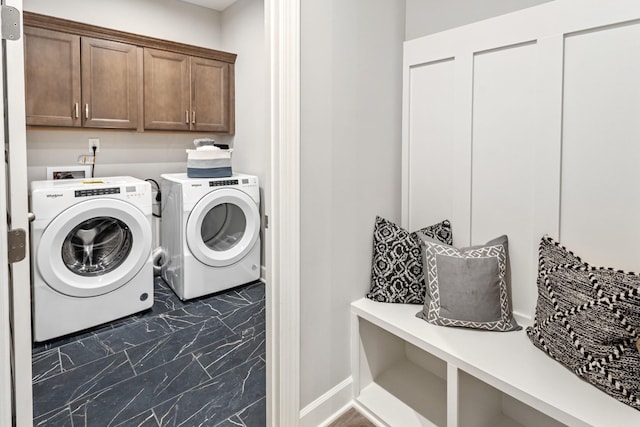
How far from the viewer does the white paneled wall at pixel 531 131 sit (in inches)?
52.3

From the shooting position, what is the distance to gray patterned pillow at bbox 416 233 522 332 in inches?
60.5

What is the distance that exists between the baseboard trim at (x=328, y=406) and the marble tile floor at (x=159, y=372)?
9.9 inches

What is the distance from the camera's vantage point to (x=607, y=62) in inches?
52.7

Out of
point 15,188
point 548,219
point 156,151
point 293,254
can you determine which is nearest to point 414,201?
point 548,219

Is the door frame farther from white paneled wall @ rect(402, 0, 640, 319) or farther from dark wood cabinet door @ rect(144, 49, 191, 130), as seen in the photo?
dark wood cabinet door @ rect(144, 49, 191, 130)

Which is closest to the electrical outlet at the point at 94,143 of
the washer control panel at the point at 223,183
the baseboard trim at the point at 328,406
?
the washer control panel at the point at 223,183

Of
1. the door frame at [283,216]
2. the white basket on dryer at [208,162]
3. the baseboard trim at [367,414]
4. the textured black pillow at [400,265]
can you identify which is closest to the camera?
the door frame at [283,216]

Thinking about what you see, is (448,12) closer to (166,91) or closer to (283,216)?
(283,216)

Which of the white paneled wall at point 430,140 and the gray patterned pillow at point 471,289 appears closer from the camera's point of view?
the gray patterned pillow at point 471,289

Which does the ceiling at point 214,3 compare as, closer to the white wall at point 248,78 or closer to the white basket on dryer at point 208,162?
the white wall at point 248,78

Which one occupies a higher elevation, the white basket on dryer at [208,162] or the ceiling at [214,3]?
the ceiling at [214,3]

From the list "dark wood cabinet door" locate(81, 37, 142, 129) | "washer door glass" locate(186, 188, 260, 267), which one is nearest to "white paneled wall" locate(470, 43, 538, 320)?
"washer door glass" locate(186, 188, 260, 267)

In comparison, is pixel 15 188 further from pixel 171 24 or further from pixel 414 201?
pixel 171 24

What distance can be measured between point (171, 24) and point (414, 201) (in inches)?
113
